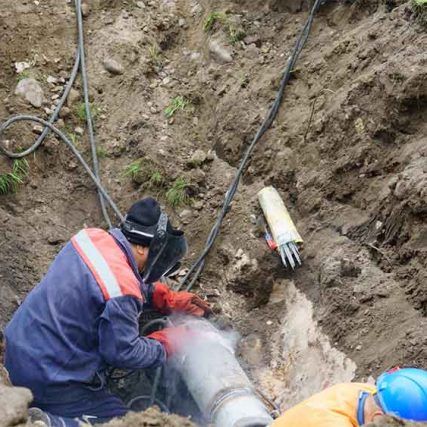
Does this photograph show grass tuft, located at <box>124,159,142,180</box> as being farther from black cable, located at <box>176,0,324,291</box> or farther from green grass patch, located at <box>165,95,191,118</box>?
black cable, located at <box>176,0,324,291</box>

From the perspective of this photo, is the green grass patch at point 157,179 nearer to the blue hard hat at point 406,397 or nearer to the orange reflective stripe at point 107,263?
the orange reflective stripe at point 107,263

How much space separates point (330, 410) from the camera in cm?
309

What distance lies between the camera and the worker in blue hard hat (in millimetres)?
2977

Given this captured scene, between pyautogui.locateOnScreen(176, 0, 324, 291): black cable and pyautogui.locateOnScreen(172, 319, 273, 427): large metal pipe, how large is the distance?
35.3 inches

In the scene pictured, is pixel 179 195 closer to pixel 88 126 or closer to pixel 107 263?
pixel 88 126

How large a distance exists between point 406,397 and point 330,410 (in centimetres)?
32

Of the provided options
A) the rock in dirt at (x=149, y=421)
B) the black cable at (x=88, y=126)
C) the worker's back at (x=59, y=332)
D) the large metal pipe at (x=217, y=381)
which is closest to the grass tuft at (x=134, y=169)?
the black cable at (x=88, y=126)

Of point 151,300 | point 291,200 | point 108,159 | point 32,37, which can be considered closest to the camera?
point 151,300

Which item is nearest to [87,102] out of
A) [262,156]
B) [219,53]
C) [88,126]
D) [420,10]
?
[88,126]

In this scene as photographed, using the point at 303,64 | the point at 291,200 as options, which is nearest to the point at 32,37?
the point at 303,64

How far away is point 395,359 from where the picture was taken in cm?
416

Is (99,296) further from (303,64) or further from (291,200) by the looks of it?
(303,64)

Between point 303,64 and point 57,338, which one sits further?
point 303,64

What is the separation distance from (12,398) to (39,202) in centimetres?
328
